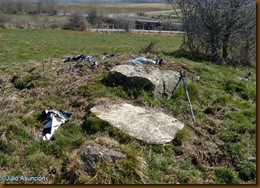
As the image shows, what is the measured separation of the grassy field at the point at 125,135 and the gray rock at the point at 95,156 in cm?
9

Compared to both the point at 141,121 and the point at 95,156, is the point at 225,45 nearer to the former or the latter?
the point at 141,121

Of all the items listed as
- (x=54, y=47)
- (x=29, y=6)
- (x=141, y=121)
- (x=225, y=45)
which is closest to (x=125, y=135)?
(x=141, y=121)

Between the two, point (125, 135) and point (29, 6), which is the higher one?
point (125, 135)

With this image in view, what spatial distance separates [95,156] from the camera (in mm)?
4566

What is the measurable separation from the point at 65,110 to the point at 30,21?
32.2 metres

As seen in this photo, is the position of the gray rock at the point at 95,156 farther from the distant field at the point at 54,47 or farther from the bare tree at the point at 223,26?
the bare tree at the point at 223,26

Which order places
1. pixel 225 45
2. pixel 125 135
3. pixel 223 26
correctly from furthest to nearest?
pixel 225 45, pixel 223 26, pixel 125 135

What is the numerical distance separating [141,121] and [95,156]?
57.1 inches

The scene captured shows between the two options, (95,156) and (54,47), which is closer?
(95,156)

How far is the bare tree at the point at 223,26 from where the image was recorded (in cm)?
1198

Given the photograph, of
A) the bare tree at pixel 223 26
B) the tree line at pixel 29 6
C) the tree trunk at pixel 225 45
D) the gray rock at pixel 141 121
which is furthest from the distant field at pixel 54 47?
the tree line at pixel 29 6

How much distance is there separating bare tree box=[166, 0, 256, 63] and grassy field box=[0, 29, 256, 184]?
4500 mm

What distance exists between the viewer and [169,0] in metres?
14.4

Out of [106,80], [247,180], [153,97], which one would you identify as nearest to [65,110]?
[106,80]
